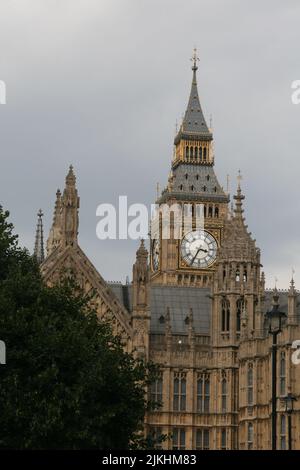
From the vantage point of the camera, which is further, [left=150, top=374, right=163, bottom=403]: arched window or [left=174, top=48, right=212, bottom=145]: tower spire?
[left=174, top=48, right=212, bottom=145]: tower spire

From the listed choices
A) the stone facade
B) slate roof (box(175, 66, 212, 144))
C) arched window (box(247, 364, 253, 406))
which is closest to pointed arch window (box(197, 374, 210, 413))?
the stone facade

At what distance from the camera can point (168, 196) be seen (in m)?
157

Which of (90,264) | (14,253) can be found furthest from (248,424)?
(14,253)

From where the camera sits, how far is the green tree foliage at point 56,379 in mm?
65688

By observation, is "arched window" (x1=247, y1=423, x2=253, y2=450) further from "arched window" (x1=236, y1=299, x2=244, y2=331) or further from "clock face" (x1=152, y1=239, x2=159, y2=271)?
"clock face" (x1=152, y1=239, x2=159, y2=271)

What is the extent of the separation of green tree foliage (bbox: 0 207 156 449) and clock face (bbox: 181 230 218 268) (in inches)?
3129

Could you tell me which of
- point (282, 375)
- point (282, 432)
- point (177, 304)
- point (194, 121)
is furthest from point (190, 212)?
point (282, 432)

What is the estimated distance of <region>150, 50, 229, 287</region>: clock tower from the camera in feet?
503

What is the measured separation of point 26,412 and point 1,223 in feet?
44.6

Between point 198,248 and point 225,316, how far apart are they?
4232cm

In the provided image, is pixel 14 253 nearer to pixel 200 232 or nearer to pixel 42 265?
pixel 42 265

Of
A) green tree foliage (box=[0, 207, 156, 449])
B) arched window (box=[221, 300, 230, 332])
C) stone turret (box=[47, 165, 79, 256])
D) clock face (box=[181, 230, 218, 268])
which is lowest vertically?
green tree foliage (box=[0, 207, 156, 449])

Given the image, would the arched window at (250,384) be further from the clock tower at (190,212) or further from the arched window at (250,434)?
the clock tower at (190,212)

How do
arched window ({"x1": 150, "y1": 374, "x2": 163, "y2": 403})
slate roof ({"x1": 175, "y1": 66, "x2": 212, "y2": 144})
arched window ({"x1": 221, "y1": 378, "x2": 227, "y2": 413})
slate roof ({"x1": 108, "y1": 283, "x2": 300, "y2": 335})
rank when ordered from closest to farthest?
arched window ({"x1": 150, "y1": 374, "x2": 163, "y2": 403}) → arched window ({"x1": 221, "y1": 378, "x2": 227, "y2": 413}) → slate roof ({"x1": 108, "y1": 283, "x2": 300, "y2": 335}) → slate roof ({"x1": 175, "y1": 66, "x2": 212, "y2": 144})
